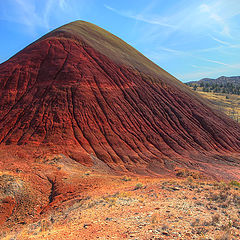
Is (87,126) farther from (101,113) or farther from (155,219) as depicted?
(155,219)

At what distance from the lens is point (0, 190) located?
32.0ft

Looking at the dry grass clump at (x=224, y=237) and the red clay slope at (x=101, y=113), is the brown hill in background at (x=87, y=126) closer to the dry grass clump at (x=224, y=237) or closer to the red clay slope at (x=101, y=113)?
the red clay slope at (x=101, y=113)

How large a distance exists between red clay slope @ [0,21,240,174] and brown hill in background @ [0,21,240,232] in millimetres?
122

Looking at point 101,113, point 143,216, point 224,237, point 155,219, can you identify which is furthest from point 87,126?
point 224,237

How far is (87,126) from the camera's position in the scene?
799 inches

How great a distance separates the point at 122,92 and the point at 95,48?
10822 millimetres

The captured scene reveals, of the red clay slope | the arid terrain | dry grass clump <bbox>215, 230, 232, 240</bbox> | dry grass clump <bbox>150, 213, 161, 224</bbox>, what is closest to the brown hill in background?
the red clay slope

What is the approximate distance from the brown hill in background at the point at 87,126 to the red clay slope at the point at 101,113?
0.40 ft

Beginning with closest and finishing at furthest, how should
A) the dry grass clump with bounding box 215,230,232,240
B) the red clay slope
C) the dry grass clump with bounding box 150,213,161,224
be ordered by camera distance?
1. the dry grass clump with bounding box 215,230,232,240
2. the dry grass clump with bounding box 150,213,161,224
3. the red clay slope

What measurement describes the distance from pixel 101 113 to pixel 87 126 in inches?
118

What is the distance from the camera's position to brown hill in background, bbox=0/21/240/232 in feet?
41.8

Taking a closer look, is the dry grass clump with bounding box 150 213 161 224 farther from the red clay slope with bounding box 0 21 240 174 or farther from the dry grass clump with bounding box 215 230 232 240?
the red clay slope with bounding box 0 21 240 174

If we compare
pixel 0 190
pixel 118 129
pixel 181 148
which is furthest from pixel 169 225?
pixel 181 148

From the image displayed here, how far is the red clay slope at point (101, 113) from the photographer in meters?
18.5
